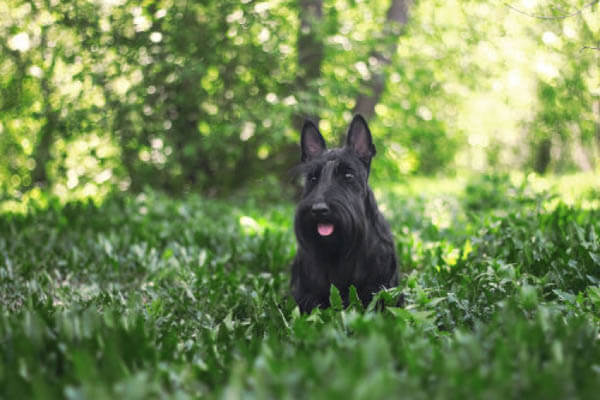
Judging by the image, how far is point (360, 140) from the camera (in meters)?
3.84

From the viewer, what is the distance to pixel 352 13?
9.31m

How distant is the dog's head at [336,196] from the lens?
338 centimetres

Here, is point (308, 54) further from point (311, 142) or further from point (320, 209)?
point (320, 209)

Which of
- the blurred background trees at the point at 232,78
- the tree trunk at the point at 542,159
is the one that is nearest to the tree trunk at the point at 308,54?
the blurred background trees at the point at 232,78

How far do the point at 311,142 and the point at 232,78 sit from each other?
407cm

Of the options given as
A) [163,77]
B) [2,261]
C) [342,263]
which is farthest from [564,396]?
[163,77]

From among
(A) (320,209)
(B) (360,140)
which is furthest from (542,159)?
(A) (320,209)

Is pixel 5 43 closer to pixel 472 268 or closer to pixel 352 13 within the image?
pixel 352 13

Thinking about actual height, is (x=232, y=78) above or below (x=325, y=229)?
below

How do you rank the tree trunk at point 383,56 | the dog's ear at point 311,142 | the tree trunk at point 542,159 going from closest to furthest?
the dog's ear at point 311,142, the tree trunk at point 383,56, the tree trunk at point 542,159

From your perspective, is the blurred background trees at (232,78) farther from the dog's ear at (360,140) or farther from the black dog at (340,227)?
the black dog at (340,227)

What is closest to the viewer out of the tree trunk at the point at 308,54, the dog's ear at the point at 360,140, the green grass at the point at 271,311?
the green grass at the point at 271,311

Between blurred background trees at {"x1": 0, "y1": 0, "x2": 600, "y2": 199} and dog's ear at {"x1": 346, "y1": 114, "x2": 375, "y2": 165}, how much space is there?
2.39m

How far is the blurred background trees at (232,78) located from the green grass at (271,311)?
114 centimetres
